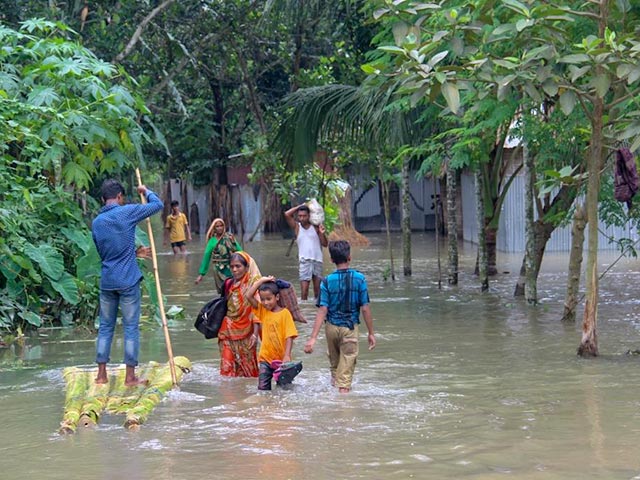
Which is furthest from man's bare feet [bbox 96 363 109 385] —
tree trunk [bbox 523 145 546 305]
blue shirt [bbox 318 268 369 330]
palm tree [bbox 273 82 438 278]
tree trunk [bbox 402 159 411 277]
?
tree trunk [bbox 402 159 411 277]

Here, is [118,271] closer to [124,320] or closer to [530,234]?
[124,320]

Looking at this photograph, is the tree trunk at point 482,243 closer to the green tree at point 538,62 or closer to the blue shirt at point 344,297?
the green tree at point 538,62

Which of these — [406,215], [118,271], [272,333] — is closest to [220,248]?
[272,333]

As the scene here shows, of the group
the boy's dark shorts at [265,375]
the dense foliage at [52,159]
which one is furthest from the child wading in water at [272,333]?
the dense foliage at [52,159]

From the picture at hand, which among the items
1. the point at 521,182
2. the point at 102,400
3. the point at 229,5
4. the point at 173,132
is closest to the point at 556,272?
the point at 521,182

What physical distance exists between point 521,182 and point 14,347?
1485 cm

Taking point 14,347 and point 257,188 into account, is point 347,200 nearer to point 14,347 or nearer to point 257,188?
point 257,188

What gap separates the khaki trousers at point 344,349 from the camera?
908 cm

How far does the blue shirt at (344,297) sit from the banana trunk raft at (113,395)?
1574 mm

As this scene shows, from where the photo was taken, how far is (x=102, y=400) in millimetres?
8523

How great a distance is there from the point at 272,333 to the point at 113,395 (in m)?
1.50

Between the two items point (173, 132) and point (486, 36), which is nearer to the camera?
point (486, 36)

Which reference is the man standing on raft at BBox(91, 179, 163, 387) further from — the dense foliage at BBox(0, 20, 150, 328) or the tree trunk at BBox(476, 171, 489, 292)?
the tree trunk at BBox(476, 171, 489, 292)

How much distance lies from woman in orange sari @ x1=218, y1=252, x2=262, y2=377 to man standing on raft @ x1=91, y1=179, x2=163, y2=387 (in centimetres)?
113
